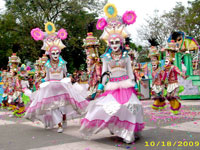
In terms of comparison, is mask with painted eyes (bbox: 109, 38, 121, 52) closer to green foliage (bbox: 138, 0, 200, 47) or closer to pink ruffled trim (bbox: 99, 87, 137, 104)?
pink ruffled trim (bbox: 99, 87, 137, 104)

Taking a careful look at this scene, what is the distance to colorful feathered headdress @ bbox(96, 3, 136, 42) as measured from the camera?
630cm

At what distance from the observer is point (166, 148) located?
4828 millimetres

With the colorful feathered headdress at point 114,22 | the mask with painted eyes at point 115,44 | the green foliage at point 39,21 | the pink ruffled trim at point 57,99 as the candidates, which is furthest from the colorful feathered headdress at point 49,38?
the green foliage at point 39,21

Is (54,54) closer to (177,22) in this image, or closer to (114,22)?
(114,22)

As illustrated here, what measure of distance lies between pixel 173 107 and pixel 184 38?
8404 millimetres

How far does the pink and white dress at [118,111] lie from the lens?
17.8ft

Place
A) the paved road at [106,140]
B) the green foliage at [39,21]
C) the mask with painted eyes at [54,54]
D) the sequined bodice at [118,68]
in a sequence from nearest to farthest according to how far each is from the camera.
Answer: the paved road at [106,140], the sequined bodice at [118,68], the mask with painted eyes at [54,54], the green foliage at [39,21]

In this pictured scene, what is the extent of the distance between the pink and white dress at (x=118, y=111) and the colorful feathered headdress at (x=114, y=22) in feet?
2.30

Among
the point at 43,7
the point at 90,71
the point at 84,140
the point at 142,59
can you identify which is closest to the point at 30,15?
the point at 43,7

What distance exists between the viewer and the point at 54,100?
7.43 meters

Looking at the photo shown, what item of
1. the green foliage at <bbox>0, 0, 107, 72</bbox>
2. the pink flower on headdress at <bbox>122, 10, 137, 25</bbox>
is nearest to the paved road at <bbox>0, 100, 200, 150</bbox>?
the pink flower on headdress at <bbox>122, 10, 137, 25</bbox>

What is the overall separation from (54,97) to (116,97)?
92.2 inches

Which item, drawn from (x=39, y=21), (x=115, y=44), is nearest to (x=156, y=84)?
(x=115, y=44)

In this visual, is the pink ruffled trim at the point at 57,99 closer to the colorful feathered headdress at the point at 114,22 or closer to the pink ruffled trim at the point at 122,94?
the pink ruffled trim at the point at 122,94
